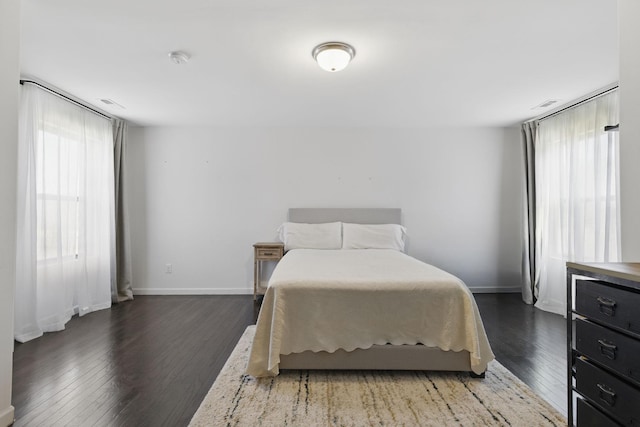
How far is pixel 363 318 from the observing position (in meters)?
2.15

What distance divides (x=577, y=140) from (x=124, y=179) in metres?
5.46

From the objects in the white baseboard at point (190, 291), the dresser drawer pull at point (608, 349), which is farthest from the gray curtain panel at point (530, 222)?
the white baseboard at point (190, 291)

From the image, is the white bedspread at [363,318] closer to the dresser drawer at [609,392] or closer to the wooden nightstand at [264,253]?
the dresser drawer at [609,392]

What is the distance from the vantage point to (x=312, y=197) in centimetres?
459

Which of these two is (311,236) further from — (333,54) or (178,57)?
(178,57)

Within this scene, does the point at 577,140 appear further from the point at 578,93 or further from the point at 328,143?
the point at 328,143

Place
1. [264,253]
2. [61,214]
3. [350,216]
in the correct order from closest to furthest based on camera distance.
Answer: [61,214] → [264,253] → [350,216]

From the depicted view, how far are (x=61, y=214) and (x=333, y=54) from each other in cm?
317

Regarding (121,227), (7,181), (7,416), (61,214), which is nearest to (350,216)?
(121,227)

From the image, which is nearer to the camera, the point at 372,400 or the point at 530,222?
the point at 372,400

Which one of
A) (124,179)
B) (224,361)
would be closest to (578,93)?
(224,361)

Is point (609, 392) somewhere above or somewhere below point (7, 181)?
below

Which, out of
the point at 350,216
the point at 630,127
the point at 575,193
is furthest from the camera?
the point at 350,216

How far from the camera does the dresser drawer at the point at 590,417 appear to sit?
49.4 inches
